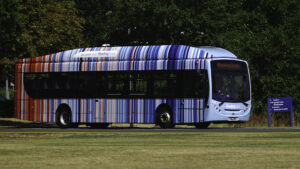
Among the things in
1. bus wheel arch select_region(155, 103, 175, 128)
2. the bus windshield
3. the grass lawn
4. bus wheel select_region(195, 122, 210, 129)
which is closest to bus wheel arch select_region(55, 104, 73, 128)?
bus wheel arch select_region(155, 103, 175, 128)

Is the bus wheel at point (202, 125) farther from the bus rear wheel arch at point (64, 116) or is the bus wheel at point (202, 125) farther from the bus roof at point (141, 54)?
the bus rear wheel arch at point (64, 116)

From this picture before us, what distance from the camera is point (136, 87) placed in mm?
33031

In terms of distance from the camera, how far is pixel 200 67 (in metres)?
31.5

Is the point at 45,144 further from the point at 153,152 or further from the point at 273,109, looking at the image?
the point at 273,109

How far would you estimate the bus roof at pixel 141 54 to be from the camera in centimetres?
3195

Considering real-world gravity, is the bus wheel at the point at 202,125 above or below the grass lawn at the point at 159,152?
below

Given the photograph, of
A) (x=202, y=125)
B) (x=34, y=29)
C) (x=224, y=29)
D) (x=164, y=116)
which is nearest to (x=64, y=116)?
(x=164, y=116)

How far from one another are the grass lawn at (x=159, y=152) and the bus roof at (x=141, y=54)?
22.6 ft

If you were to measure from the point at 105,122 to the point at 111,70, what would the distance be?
83.5 inches

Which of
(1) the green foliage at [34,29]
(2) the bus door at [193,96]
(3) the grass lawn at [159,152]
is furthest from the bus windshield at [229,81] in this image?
(1) the green foliage at [34,29]

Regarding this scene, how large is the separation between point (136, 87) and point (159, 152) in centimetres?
1465

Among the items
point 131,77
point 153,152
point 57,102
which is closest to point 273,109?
point 131,77

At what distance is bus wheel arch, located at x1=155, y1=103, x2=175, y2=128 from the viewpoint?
32188 millimetres

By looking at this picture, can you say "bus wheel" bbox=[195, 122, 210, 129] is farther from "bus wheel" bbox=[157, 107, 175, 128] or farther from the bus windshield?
the bus windshield
